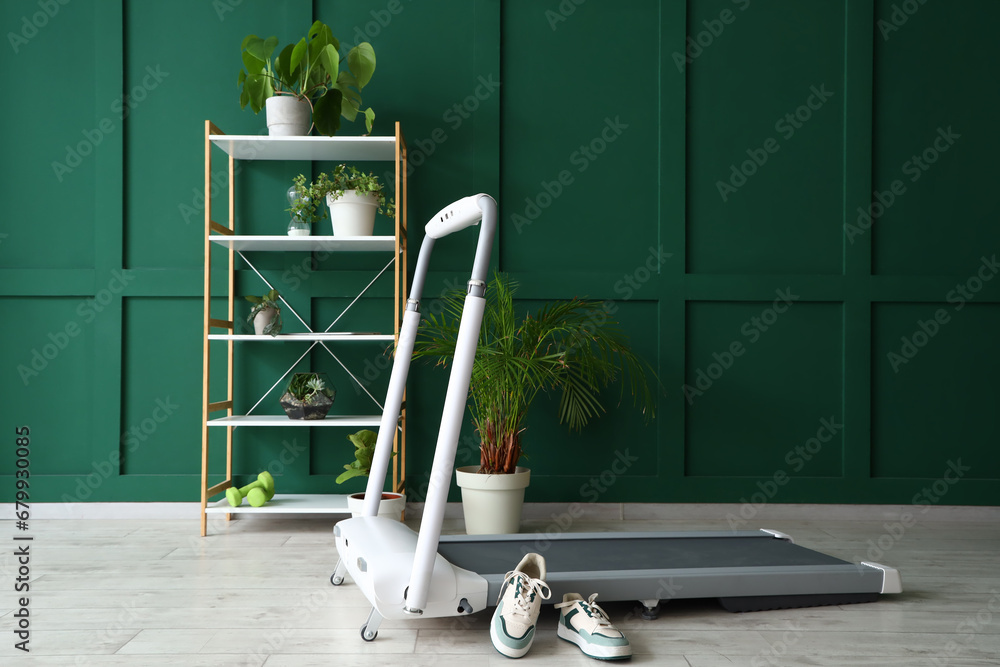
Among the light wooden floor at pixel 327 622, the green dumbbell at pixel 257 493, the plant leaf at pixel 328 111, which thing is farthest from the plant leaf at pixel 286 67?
the light wooden floor at pixel 327 622

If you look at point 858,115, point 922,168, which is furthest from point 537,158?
point 922,168

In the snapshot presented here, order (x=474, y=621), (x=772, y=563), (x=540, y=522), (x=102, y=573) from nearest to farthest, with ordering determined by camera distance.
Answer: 1. (x=474, y=621)
2. (x=772, y=563)
3. (x=102, y=573)
4. (x=540, y=522)

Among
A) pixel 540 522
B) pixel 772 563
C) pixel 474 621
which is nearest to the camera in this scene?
pixel 474 621

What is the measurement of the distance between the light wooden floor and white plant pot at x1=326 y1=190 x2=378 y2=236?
1.15m

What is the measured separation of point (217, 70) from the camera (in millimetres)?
3010

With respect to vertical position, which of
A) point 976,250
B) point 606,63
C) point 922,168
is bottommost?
point 976,250

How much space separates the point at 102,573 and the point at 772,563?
6.17ft

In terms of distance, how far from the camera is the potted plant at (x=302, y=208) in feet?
9.08

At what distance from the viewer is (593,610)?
1.60 meters

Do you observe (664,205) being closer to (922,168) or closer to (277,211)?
(922,168)

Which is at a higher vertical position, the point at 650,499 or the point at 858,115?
the point at 858,115

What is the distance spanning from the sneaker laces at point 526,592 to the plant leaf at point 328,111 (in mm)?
1833

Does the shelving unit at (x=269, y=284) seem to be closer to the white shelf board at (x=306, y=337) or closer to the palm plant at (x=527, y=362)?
the white shelf board at (x=306, y=337)

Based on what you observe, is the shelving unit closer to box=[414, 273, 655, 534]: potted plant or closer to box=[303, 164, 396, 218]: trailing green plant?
box=[303, 164, 396, 218]: trailing green plant
